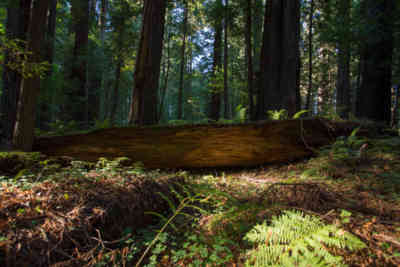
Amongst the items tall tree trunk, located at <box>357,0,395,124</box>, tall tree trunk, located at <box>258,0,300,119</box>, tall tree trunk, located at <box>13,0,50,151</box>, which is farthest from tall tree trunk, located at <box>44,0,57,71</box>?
tall tree trunk, located at <box>357,0,395,124</box>

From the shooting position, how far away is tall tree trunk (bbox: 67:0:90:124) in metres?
10.7

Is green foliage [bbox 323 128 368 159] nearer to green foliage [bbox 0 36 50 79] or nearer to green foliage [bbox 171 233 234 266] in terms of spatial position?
green foliage [bbox 171 233 234 266]

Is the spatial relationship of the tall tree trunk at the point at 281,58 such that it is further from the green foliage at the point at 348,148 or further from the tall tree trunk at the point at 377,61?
the tall tree trunk at the point at 377,61

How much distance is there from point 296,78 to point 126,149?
18.7ft

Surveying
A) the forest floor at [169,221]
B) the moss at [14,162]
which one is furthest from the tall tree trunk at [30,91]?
the forest floor at [169,221]

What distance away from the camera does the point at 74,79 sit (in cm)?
1086

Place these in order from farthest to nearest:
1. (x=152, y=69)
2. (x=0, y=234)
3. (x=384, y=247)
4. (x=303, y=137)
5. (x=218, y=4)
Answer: (x=218, y=4) → (x=152, y=69) → (x=303, y=137) → (x=0, y=234) → (x=384, y=247)

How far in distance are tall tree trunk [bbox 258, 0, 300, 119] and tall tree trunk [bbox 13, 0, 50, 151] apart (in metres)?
6.34

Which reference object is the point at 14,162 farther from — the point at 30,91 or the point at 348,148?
the point at 348,148

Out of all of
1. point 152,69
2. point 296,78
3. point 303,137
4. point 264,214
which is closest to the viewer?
point 264,214

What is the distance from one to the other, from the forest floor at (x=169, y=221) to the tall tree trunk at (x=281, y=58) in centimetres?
411

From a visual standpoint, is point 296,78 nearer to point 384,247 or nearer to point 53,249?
point 384,247

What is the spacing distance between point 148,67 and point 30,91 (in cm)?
270

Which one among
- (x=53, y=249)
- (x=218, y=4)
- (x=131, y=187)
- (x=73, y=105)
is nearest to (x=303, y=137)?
(x=131, y=187)
